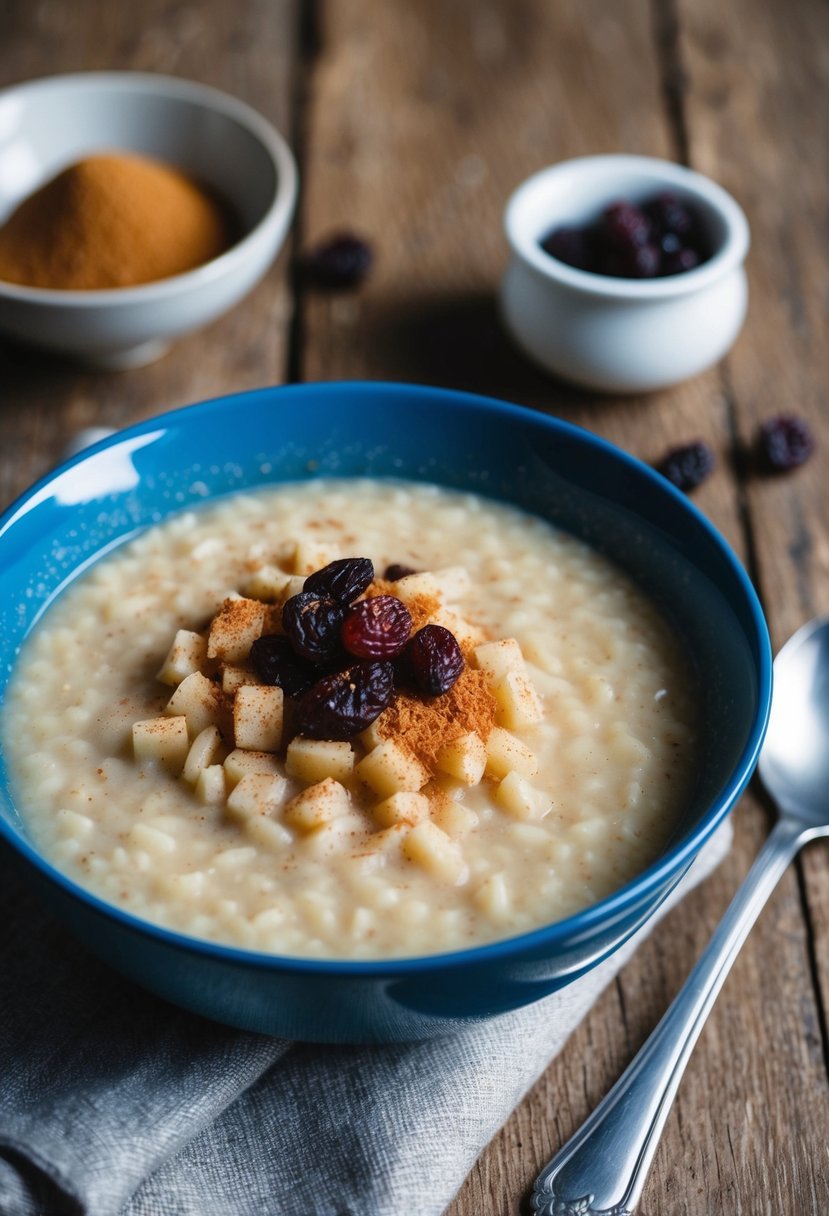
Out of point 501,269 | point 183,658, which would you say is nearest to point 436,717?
point 183,658

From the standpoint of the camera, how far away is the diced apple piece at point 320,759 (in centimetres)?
187

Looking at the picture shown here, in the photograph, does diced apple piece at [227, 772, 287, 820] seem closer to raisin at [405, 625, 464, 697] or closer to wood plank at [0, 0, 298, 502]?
raisin at [405, 625, 464, 697]

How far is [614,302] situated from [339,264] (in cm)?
77

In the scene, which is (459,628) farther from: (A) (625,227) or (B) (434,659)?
(A) (625,227)

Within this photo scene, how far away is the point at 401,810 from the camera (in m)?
1.83

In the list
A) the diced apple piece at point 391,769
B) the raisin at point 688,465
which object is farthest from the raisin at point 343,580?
the raisin at point 688,465

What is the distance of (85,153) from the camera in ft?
11.6

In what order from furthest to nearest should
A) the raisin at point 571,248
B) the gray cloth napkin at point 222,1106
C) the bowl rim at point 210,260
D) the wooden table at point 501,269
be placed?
the raisin at point 571,248 → the bowl rim at point 210,260 → the wooden table at point 501,269 → the gray cloth napkin at point 222,1106

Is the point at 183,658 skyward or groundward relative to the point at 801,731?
skyward

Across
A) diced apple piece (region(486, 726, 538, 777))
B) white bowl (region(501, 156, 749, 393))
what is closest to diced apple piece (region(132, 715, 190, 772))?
diced apple piece (region(486, 726, 538, 777))

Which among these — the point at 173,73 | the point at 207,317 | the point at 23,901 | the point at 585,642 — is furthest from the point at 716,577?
the point at 173,73

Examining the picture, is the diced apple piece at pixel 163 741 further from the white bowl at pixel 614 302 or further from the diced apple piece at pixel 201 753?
the white bowl at pixel 614 302

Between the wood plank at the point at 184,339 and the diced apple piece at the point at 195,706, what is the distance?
42.3 inches

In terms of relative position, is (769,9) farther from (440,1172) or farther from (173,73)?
(440,1172)
